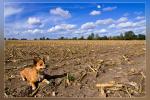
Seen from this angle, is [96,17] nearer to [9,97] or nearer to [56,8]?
[56,8]

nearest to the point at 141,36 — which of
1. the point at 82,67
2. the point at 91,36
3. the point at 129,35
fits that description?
the point at 129,35

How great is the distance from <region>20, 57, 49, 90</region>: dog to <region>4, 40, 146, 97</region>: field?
0.12 feet

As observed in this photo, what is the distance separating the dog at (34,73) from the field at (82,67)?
4 centimetres

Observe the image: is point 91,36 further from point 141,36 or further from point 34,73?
point 34,73

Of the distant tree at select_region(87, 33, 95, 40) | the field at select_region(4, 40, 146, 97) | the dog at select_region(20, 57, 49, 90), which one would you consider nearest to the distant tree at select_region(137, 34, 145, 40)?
the field at select_region(4, 40, 146, 97)

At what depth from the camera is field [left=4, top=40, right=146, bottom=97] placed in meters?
4.59

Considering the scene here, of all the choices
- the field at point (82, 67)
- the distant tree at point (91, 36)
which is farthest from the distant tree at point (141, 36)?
the distant tree at point (91, 36)

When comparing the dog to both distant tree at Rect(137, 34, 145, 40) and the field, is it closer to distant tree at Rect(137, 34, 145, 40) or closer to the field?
the field

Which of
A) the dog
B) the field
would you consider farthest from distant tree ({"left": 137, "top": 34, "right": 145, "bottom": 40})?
the dog

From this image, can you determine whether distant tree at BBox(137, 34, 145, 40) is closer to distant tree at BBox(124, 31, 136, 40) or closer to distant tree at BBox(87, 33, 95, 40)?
distant tree at BBox(124, 31, 136, 40)

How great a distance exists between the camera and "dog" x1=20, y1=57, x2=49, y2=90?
4.61m

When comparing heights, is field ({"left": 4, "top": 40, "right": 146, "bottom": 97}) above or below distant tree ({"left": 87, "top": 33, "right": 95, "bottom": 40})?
below

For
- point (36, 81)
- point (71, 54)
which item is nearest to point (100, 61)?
point (71, 54)

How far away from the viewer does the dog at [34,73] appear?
4.61 metres
